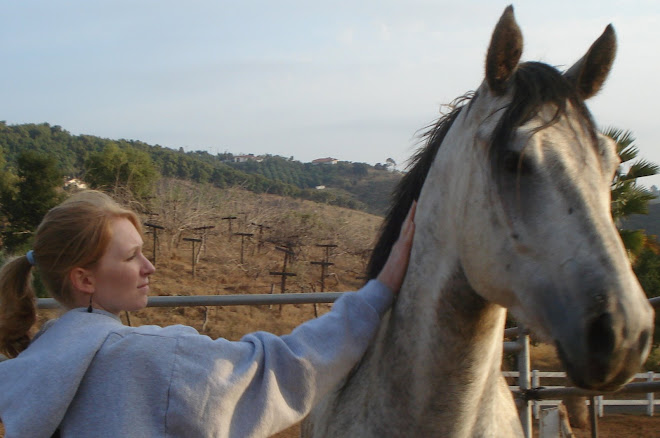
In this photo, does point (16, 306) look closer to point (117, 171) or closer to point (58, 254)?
point (58, 254)

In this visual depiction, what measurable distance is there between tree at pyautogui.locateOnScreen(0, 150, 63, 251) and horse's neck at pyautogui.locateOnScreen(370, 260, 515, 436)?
1880 centimetres

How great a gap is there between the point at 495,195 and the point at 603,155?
29 cm

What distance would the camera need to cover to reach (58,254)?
4.52ft

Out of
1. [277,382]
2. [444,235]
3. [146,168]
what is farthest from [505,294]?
[146,168]

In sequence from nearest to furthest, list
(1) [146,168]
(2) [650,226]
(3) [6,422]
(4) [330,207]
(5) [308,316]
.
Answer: (3) [6,422] < (5) [308,316] < (2) [650,226] < (1) [146,168] < (4) [330,207]

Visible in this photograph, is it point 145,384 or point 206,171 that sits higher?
point 206,171

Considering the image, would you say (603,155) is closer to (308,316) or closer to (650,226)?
(308,316)

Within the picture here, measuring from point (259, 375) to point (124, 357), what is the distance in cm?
32

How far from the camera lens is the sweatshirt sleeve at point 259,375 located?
1178 millimetres

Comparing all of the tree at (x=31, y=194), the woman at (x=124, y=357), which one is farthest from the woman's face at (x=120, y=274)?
the tree at (x=31, y=194)

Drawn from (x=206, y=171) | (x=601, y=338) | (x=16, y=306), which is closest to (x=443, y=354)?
(x=601, y=338)

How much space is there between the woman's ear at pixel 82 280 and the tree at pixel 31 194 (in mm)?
18610

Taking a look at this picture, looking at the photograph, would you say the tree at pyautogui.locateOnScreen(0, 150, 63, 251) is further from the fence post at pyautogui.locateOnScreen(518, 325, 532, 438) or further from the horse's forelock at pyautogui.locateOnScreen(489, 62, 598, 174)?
the horse's forelock at pyautogui.locateOnScreen(489, 62, 598, 174)

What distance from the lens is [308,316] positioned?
17781 millimetres
